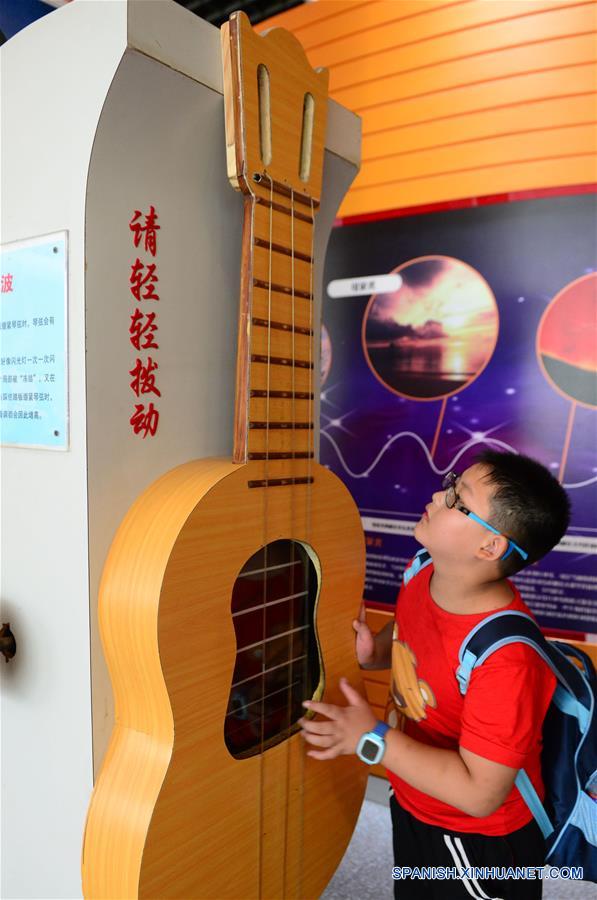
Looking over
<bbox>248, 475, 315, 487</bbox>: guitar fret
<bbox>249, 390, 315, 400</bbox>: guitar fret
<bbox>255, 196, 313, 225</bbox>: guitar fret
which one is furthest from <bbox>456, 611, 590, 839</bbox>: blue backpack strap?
<bbox>255, 196, 313, 225</bbox>: guitar fret

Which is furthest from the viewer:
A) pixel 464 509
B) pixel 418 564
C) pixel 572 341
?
pixel 572 341

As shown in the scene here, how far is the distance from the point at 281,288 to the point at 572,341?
124 cm

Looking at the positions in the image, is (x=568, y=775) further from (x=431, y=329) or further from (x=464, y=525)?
(x=431, y=329)

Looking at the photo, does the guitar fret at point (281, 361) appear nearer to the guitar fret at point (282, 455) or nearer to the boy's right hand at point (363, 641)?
the guitar fret at point (282, 455)

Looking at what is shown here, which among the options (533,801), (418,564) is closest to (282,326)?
(418,564)

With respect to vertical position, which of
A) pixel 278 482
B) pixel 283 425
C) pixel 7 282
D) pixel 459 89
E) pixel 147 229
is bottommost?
pixel 278 482

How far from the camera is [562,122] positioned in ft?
7.22

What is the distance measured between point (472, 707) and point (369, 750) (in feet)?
0.79

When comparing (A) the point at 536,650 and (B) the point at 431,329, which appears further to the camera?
(B) the point at 431,329

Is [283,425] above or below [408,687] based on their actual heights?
above

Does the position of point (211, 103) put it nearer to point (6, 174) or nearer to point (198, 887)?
point (6, 174)

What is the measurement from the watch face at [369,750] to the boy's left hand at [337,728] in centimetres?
3

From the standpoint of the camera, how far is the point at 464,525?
1.37 m

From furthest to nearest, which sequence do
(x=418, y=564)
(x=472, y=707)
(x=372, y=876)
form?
(x=372, y=876)
(x=418, y=564)
(x=472, y=707)
